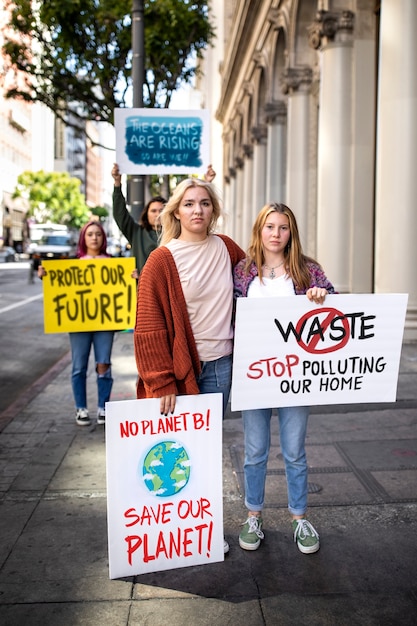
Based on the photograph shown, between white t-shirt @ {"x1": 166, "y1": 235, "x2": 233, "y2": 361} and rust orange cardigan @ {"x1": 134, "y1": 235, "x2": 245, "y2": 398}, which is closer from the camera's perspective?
rust orange cardigan @ {"x1": 134, "y1": 235, "x2": 245, "y2": 398}

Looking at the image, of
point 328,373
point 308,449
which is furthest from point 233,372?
point 308,449

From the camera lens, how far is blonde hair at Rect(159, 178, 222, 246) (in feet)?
11.9

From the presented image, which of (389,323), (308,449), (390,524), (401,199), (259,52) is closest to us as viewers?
(389,323)

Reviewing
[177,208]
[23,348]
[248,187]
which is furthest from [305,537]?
[248,187]

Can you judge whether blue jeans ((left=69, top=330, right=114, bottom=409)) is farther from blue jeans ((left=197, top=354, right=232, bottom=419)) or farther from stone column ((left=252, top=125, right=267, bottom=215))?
stone column ((left=252, top=125, right=267, bottom=215))

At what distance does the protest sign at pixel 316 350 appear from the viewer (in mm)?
3668

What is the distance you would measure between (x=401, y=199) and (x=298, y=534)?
756 centimetres

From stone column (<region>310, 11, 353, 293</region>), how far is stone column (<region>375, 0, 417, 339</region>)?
246cm

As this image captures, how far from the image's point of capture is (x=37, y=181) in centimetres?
9362

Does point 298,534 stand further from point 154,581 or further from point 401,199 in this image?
point 401,199

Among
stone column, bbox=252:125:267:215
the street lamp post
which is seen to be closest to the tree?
stone column, bbox=252:125:267:215

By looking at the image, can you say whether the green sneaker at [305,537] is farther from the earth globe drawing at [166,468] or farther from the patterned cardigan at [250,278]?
the patterned cardigan at [250,278]

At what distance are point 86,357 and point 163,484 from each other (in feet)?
10.9

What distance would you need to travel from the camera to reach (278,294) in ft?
12.3
